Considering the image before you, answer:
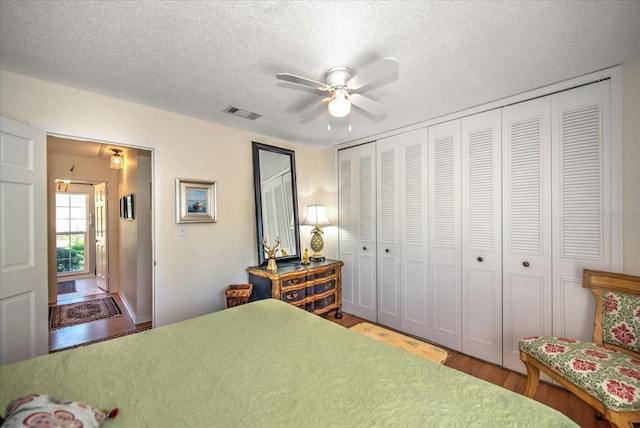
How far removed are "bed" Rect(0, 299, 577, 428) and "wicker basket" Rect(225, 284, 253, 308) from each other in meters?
1.33

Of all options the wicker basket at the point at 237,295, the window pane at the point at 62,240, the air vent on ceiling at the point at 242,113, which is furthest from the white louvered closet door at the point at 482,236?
the window pane at the point at 62,240

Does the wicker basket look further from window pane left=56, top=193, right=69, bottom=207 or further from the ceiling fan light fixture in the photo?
window pane left=56, top=193, right=69, bottom=207

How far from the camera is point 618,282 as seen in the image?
1.86 m

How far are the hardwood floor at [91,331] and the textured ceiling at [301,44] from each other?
8.57ft

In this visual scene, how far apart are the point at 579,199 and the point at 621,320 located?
862 mm

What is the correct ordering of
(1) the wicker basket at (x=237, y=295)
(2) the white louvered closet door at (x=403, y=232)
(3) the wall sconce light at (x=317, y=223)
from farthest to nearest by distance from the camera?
(3) the wall sconce light at (x=317, y=223), (2) the white louvered closet door at (x=403, y=232), (1) the wicker basket at (x=237, y=295)

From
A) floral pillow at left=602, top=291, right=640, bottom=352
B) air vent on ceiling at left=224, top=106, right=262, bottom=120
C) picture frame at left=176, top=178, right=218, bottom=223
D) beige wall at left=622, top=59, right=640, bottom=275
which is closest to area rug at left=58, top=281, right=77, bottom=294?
picture frame at left=176, top=178, right=218, bottom=223

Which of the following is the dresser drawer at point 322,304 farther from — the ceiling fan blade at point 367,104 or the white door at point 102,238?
the white door at point 102,238

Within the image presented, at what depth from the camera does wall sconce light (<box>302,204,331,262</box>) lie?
12.1 feet

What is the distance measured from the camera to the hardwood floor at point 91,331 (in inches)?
117

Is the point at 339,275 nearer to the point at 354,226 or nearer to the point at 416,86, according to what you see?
the point at 354,226

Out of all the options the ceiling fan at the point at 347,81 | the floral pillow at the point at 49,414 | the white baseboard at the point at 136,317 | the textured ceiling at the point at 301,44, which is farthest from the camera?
the white baseboard at the point at 136,317

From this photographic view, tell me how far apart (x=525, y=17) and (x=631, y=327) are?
1974mm

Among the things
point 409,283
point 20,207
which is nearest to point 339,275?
point 409,283
